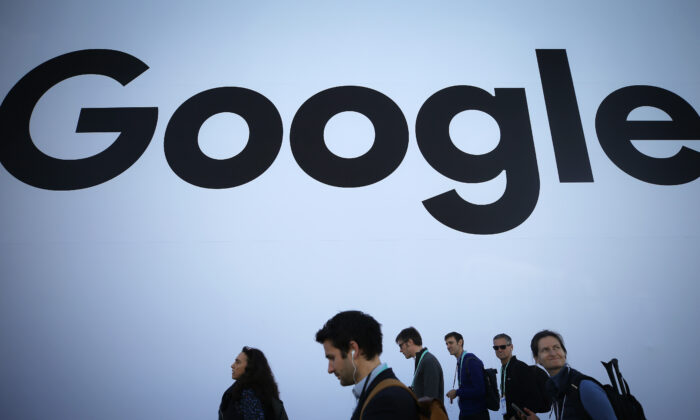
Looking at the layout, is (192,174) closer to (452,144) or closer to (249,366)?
(249,366)

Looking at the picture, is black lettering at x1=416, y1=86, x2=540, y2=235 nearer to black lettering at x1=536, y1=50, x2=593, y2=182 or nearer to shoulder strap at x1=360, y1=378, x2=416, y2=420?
black lettering at x1=536, y1=50, x2=593, y2=182

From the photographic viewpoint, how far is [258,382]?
2014 millimetres

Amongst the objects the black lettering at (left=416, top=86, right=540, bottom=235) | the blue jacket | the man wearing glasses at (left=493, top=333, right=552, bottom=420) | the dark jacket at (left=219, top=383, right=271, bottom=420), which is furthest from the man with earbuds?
the black lettering at (left=416, top=86, right=540, bottom=235)

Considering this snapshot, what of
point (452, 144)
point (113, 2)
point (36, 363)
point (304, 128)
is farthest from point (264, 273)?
point (113, 2)

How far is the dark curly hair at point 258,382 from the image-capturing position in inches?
77.4

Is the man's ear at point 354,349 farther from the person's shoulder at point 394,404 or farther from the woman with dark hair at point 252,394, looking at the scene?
the woman with dark hair at point 252,394

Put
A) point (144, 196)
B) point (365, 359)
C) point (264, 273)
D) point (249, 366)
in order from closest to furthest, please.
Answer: point (365, 359), point (249, 366), point (264, 273), point (144, 196)

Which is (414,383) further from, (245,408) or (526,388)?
(245,408)

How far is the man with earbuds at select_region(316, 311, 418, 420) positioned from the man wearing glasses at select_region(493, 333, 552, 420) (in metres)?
1.47

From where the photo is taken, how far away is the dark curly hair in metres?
1.97

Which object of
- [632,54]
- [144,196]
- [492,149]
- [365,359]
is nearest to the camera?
[365,359]

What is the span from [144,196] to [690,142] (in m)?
4.99

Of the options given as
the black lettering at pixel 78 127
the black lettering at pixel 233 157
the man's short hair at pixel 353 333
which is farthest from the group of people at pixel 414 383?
the black lettering at pixel 78 127

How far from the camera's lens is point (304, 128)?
149 inches
